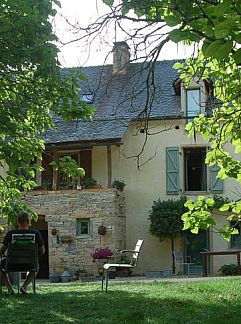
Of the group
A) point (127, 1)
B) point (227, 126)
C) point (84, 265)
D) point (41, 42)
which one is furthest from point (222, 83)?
point (84, 265)

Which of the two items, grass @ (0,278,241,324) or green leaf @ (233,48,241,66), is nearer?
green leaf @ (233,48,241,66)

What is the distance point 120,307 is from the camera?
6855mm

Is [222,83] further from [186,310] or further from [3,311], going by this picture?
[3,311]

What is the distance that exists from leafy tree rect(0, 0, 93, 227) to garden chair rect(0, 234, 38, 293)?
103 centimetres

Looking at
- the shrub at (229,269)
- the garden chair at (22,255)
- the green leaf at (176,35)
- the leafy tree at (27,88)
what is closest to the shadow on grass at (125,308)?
the garden chair at (22,255)

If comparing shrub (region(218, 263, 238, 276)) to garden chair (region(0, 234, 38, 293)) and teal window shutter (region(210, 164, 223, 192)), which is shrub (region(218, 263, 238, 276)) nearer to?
teal window shutter (region(210, 164, 223, 192))

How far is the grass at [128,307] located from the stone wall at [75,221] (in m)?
11.0

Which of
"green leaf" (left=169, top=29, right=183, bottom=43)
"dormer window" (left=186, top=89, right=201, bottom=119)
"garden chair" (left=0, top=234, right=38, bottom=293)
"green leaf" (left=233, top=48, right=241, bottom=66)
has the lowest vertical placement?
"garden chair" (left=0, top=234, right=38, bottom=293)

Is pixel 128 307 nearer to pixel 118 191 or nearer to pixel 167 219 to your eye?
pixel 167 219

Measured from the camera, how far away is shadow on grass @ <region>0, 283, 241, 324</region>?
6.10 metres

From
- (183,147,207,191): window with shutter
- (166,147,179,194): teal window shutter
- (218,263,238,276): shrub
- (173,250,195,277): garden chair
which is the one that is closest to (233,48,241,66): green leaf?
(218,263,238,276): shrub

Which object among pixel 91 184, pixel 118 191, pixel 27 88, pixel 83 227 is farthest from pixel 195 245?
pixel 27 88

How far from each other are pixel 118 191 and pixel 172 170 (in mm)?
2173

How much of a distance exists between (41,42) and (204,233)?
48.3 ft
